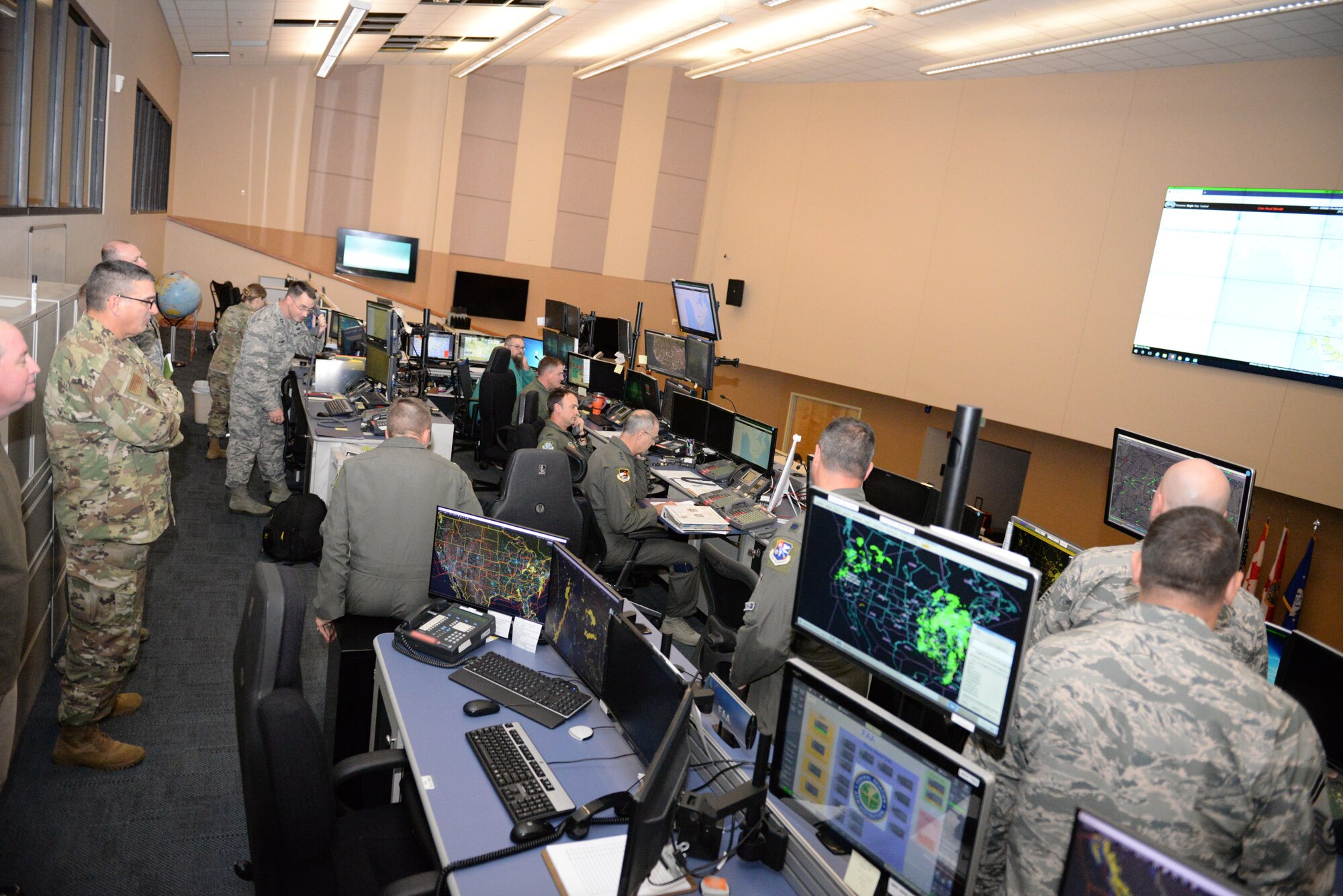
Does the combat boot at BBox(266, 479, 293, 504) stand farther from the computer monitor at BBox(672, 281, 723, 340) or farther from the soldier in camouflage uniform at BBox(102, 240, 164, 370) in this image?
the computer monitor at BBox(672, 281, 723, 340)

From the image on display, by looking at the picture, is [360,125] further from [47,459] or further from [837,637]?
[837,637]

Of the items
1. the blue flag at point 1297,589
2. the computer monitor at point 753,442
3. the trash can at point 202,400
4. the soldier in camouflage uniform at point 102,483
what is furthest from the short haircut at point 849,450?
the trash can at point 202,400

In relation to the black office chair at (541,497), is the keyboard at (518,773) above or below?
below

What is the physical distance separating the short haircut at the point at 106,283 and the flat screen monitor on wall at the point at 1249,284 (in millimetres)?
7285

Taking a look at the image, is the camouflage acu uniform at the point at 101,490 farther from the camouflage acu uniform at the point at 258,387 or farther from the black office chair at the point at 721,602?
the camouflage acu uniform at the point at 258,387

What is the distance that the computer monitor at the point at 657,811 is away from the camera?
152 centimetres

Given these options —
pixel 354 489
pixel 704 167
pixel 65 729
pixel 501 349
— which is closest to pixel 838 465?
pixel 354 489

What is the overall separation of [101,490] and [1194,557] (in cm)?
338

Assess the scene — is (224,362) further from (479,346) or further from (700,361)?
(700,361)

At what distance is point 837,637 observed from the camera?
6.71ft

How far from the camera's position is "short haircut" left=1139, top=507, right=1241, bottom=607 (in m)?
1.67

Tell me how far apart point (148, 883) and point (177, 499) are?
13.2 feet

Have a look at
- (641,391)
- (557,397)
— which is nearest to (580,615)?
(557,397)

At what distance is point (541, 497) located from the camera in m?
4.23
